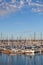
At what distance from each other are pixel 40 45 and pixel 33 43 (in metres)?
0.43

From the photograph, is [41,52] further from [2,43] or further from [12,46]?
[2,43]

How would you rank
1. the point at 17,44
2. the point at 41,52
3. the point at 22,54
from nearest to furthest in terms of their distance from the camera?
the point at 22,54
the point at 41,52
the point at 17,44

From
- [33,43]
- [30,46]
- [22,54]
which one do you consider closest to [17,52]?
[22,54]

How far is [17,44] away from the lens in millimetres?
10438

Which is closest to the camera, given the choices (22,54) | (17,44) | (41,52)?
(22,54)

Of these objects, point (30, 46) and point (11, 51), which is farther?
point (30, 46)

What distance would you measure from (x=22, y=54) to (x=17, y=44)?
1619 mm

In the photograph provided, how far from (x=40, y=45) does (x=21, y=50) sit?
5.11 feet

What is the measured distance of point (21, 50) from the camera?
30.1 feet

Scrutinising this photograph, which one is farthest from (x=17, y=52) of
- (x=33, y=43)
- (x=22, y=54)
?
(x=33, y=43)

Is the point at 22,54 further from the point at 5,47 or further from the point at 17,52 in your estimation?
the point at 5,47

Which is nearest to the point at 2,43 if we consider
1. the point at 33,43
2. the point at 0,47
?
the point at 0,47

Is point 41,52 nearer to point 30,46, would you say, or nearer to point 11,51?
point 30,46

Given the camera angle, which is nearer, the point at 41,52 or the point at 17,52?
the point at 17,52
